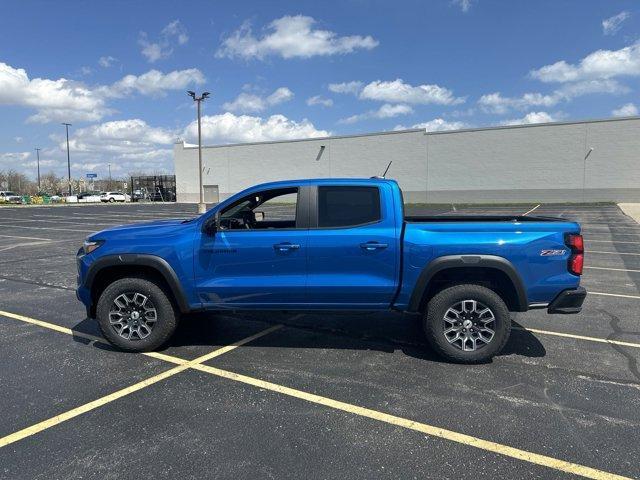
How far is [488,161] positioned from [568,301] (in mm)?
40009

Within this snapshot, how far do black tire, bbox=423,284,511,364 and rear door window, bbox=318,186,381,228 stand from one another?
1.03 metres

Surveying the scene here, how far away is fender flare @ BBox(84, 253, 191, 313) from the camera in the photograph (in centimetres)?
456

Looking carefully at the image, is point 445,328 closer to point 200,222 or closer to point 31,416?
point 200,222

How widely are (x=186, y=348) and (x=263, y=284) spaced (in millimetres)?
1199

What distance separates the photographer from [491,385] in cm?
399

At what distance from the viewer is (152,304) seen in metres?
4.69

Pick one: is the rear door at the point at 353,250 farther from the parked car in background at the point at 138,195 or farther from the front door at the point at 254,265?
the parked car in background at the point at 138,195

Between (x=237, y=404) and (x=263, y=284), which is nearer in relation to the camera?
(x=237, y=404)

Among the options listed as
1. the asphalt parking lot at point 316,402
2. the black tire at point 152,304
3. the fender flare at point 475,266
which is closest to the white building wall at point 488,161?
the asphalt parking lot at point 316,402

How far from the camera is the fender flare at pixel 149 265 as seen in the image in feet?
15.0

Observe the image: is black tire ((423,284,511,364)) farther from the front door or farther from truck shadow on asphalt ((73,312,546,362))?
the front door

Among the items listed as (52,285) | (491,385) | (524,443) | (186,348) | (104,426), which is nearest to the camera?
(524,443)

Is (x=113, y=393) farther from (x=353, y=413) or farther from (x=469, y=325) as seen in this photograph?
(x=469, y=325)

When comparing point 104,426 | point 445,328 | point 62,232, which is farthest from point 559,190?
point 104,426
